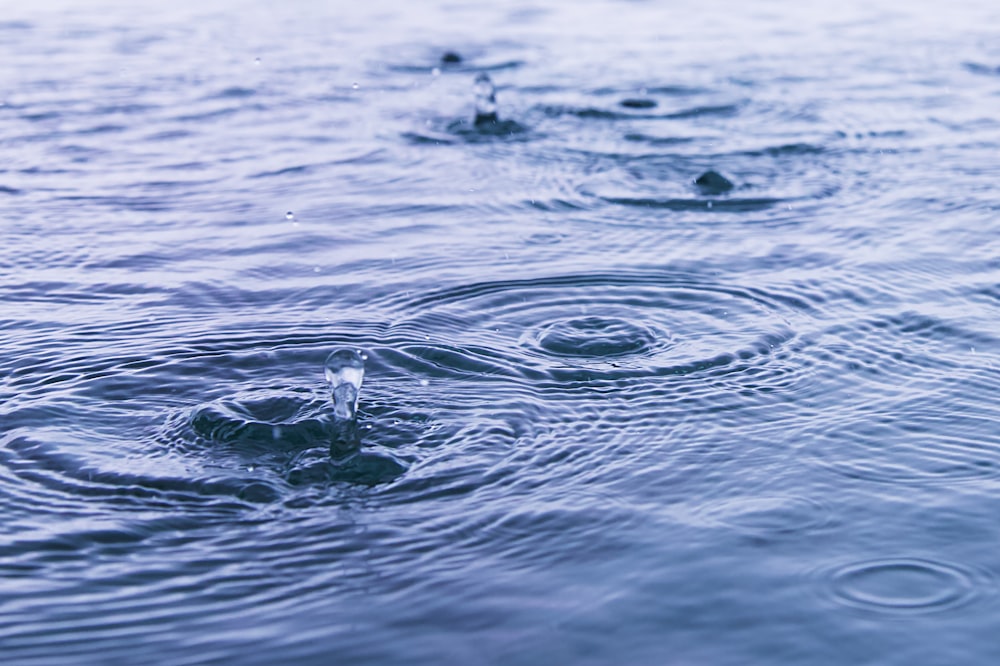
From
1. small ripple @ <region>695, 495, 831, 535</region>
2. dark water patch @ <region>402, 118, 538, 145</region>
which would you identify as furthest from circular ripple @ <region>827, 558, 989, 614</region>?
dark water patch @ <region>402, 118, 538, 145</region>

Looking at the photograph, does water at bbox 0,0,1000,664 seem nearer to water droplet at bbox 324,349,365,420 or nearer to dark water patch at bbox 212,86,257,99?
water droplet at bbox 324,349,365,420

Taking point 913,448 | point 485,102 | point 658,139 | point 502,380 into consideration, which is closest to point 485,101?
point 485,102

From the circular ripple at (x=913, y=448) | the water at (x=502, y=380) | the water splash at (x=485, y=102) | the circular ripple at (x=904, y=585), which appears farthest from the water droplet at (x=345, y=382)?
the water splash at (x=485, y=102)

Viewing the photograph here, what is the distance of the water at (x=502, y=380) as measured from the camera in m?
3.99

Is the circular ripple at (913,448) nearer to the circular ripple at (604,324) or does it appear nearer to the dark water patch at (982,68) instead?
the circular ripple at (604,324)

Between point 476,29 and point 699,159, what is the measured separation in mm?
7486

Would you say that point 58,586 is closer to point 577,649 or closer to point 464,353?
point 577,649

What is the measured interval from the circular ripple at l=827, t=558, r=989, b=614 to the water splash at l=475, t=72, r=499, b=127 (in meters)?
7.14

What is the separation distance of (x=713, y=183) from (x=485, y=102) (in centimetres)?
297

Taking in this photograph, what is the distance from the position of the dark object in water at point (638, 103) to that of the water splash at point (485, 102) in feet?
3.70

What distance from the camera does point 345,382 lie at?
16.8 feet

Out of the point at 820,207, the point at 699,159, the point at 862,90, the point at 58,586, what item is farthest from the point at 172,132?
the point at 58,586

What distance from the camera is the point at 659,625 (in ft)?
12.8

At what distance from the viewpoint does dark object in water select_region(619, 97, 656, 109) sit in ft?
37.3
